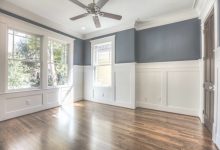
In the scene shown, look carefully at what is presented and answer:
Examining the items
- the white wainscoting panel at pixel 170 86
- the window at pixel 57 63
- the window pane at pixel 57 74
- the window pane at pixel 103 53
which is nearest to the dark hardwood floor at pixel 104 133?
the white wainscoting panel at pixel 170 86

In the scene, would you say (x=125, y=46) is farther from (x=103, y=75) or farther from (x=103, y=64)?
(x=103, y=75)

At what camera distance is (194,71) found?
11.5 feet

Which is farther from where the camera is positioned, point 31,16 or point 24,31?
point 31,16

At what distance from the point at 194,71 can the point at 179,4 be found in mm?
1729

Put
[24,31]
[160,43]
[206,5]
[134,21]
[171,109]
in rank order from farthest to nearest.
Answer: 1. [134,21]
2. [160,43]
3. [171,109]
4. [24,31]
5. [206,5]

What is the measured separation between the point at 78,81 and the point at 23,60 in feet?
7.37

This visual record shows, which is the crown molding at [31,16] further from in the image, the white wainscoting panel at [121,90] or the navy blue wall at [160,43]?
the white wainscoting panel at [121,90]

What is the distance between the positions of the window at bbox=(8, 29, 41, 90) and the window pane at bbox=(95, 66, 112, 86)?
2109mm

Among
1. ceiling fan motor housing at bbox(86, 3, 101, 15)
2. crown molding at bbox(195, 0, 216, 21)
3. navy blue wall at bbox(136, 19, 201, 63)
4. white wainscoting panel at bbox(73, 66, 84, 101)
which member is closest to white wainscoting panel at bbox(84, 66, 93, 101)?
white wainscoting panel at bbox(73, 66, 84, 101)

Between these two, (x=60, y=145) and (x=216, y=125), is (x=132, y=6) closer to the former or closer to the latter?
(x=216, y=125)

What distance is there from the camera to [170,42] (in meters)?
3.88

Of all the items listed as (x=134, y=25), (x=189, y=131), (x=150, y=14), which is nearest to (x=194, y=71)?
(x=189, y=131)

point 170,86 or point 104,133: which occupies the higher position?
point 170,86

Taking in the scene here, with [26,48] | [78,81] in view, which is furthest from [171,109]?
[26,48]
